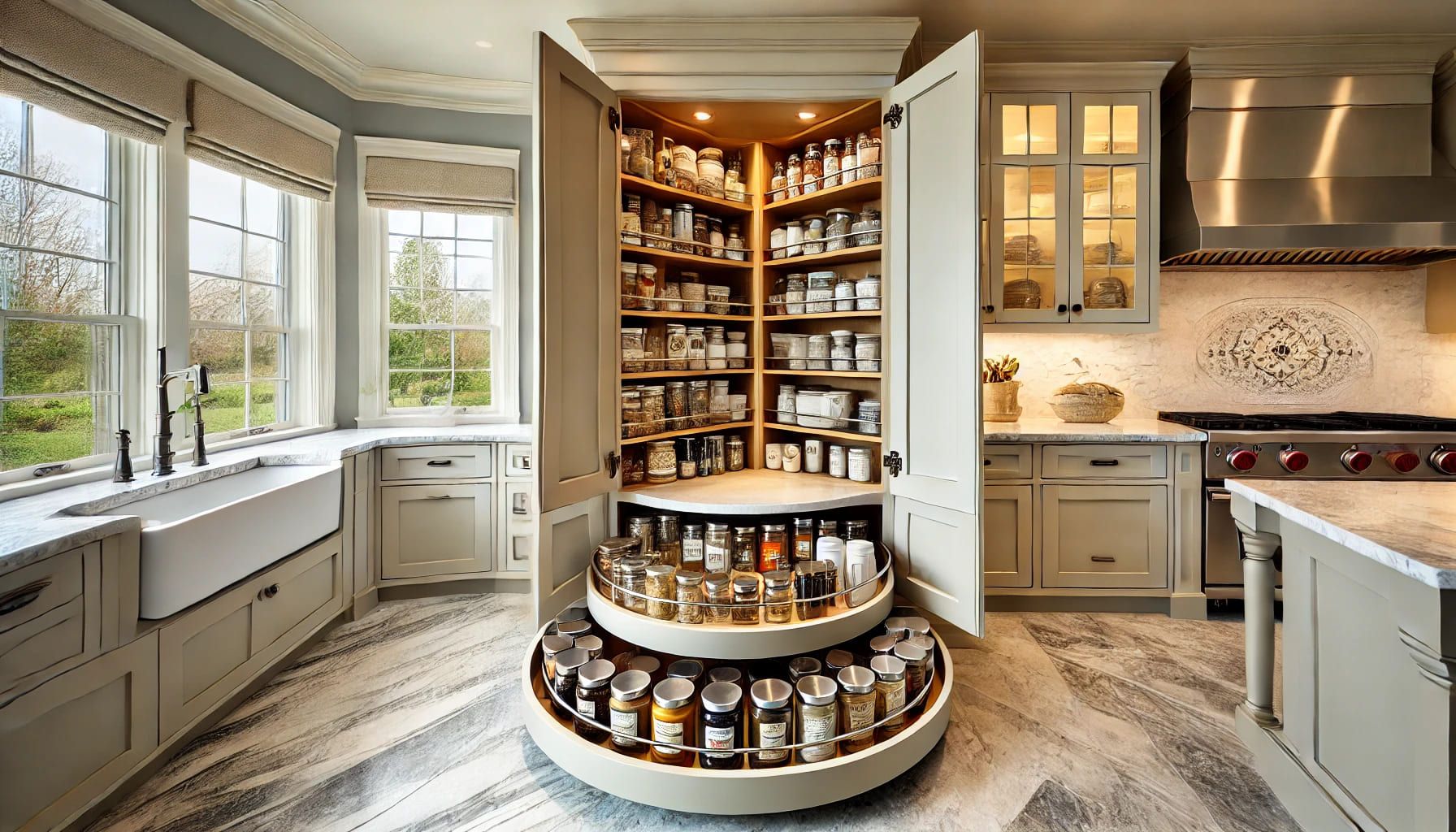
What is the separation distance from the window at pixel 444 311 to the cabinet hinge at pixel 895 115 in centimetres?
209

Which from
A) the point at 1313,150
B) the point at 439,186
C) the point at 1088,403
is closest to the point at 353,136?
the point at 439,186

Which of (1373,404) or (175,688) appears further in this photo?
(1373,404)

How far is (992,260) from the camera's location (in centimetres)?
286

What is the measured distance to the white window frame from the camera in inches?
121

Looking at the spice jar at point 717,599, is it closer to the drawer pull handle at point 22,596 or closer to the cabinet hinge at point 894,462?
the cabinet hinge at point 894,462

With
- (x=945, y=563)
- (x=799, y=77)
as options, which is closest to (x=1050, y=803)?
(x=945, y=563)

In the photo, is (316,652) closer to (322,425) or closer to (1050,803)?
(322,425)

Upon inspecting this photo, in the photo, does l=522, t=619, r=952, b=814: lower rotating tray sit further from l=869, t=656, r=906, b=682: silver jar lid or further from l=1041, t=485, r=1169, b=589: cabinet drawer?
l=1041, t=485, r=1169, b=589: cabinet drawer

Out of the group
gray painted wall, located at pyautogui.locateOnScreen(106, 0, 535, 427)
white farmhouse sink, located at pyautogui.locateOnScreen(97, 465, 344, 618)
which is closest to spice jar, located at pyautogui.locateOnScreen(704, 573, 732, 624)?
white farmhouse sink, located at pyautogui.locateOnScreen(97, 465, 344, 618)

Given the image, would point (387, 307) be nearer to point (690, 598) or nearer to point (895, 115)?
point (690, 598)

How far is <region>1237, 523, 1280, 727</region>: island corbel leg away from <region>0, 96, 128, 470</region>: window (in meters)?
3.62

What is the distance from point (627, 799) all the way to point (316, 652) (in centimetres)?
166

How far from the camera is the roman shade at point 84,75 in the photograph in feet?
5.52

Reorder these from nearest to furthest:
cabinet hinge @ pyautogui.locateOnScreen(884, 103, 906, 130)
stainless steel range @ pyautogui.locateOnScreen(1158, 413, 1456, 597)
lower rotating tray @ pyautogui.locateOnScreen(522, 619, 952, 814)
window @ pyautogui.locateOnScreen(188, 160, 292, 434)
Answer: lower rotating tray @ pyautogui.locateOnScreen(522, 619, 952, 814)
cabinet hinge @ pyautogui.locateOnScreen(884, 103, 906, 130)
window @ pyautogui.locateOnScreen(188, 160, 292, 434)
stainless steel range @ pyautogui.locateOnScreen(1158, 413, 1456, 597)
